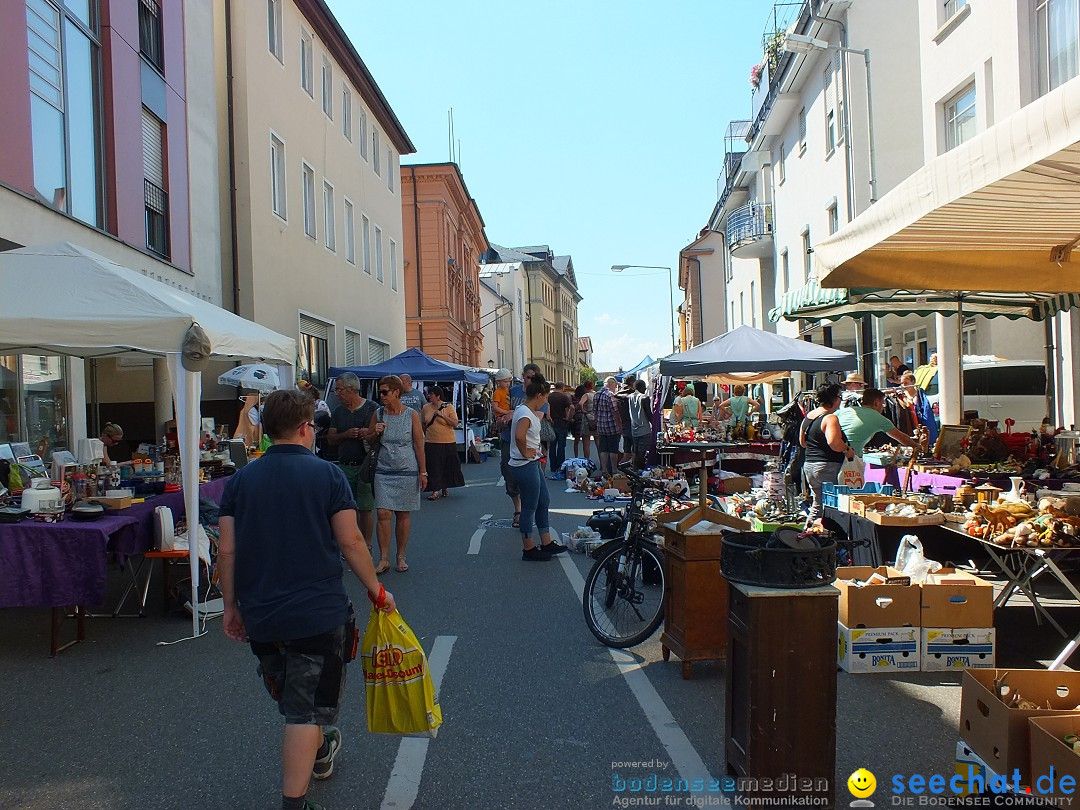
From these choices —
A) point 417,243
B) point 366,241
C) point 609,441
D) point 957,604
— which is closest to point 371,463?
point 957,604

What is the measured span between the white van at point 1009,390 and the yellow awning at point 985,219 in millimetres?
6422

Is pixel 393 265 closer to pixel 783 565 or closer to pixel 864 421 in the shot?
pixel 864 421

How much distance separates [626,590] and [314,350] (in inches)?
680

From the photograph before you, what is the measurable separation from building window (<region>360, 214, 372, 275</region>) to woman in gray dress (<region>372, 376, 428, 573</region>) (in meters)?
19.2

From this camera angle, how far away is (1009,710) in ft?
10.3

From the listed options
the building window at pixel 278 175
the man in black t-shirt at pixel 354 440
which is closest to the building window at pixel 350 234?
the building window at pixel 278 175

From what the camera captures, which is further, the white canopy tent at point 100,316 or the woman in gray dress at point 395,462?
the woman in gray dress at point 395,462

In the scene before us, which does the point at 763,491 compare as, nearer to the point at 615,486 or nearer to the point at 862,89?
the point at 615,486

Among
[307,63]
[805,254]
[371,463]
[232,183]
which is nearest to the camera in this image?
[371,463]

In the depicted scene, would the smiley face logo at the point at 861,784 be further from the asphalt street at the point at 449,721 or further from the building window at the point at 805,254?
the building window at the point at 805,254

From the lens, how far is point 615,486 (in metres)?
13.1

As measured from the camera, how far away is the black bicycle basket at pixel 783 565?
3.32 m

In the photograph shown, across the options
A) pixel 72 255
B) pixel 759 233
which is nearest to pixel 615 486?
pixel 72 255

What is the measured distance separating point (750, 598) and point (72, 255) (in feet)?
19.5
